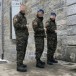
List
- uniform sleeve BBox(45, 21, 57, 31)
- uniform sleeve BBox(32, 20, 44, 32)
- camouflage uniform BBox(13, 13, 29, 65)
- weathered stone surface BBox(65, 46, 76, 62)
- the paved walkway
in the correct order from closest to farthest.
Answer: the paved walkway, camouflage uniform BBox(13, 13, 29, 65), uniform sleeve BBox(32, 20, 44, 32), uniform sleeve BBox(45, 21, 57, 31), weathered stone surface BBox(65, 46, 76, 62)

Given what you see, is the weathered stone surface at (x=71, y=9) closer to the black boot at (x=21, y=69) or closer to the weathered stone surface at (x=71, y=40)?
the weathered stone surface at (x=71, y=40)

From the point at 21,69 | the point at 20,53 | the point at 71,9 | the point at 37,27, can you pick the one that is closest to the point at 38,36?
the point at 37,27

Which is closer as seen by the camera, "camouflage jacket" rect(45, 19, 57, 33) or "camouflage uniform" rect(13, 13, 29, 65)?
"camouflage uniform" rect(13, 13, 29, 65)

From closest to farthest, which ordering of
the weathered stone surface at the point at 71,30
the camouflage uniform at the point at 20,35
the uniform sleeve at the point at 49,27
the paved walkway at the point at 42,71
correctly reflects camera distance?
the paved walkway at the point at 42,71 → the camouflage uniform at the point at 20,35 → the uniform sleeve at the point at 49,27 → the weathered stone surface at the point at 71,30

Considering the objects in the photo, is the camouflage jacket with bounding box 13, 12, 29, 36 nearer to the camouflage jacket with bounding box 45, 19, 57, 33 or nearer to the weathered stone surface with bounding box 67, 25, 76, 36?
the camouflage jacket with bounding box 45, 19, 57, 33

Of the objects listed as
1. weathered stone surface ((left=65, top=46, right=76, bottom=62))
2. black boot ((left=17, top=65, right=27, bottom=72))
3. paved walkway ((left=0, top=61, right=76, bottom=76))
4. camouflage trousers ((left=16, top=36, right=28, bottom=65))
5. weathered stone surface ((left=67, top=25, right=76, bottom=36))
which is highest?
weathered stone surface ((left=67, top=25, right=76, bottom=36))

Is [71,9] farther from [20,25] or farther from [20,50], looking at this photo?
[20,50]

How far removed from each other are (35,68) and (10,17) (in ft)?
21.5

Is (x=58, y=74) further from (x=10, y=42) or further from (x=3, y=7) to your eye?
(x=3, y=7)

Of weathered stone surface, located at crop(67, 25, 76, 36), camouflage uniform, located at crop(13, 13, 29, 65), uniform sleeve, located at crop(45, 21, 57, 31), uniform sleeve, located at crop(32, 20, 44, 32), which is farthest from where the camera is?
weathered stone surface, located at crop(67, 25, 76, 36)

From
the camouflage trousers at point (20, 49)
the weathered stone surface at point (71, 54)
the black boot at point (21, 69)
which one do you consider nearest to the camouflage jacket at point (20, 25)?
the camouflage trousers at point (20, 49)

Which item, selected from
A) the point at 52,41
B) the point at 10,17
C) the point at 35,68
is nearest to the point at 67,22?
the point at 52,41

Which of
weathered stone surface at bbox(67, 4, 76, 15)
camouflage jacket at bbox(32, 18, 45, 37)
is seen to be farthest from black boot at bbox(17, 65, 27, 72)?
weathered stone surface at bbox(67, 4, 76, 15)

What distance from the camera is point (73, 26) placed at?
9188 millimetres
